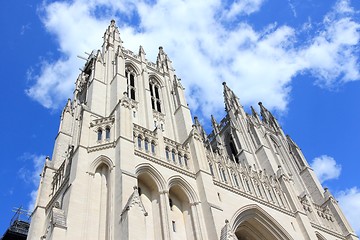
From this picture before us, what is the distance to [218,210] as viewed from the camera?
22.7 meters

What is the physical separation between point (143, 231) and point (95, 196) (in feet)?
13.5

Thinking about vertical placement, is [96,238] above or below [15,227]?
below

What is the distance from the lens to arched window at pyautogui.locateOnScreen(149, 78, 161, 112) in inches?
1314

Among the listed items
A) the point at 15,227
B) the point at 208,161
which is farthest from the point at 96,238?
the point at 15,227

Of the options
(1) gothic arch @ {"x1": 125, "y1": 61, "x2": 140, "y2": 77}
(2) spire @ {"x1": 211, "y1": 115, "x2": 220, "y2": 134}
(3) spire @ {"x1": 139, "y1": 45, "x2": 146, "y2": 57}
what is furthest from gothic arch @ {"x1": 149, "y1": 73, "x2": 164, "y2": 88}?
(2) spire @ {"x1": 211, "y1": 115, "x2": 220, "y2": 134}

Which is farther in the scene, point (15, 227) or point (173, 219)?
point (15, 227)

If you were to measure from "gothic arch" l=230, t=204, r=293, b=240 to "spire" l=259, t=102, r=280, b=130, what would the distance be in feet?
68.0

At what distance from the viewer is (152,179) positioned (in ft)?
74.2

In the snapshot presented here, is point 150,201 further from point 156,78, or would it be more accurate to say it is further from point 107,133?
point 156,78

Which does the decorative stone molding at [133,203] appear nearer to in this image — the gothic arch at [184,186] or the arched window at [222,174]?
the gothic arch at [184,186]

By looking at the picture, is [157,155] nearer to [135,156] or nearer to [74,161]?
[135,156]

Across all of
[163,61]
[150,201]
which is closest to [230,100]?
[163,61]

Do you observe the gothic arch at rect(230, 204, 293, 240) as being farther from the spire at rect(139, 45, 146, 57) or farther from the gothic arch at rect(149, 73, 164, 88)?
the spire at rect(139, 45, 146, 57)

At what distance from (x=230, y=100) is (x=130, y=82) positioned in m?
16.6
